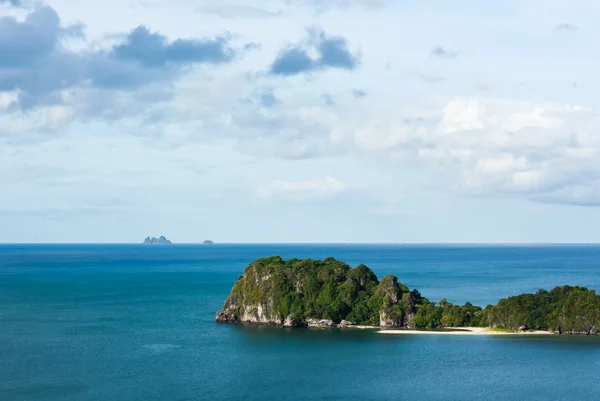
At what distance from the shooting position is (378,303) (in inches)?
5002

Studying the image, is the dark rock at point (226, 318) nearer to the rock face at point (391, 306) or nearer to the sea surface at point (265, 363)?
the sea surface at point (265, 363)

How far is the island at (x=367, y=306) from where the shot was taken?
119 m

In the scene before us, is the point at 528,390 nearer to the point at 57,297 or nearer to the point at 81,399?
the point at 81,399

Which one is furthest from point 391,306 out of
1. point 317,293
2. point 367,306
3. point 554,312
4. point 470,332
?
point 554,312

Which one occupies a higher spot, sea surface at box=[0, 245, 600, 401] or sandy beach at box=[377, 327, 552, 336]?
sandy beach at box=[377, 327, 552, 336]

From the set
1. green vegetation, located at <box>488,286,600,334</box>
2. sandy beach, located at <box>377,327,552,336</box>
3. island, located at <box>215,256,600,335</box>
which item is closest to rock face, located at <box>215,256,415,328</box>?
island, located at <box>215,256,600,335</box>

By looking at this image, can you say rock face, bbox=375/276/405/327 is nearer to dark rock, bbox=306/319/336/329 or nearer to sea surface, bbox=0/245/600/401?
sea surface, bbox=0/245/600/401

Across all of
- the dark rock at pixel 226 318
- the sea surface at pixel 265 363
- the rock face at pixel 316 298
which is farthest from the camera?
the dark rock at pixel 226 318

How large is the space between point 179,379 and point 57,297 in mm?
99618

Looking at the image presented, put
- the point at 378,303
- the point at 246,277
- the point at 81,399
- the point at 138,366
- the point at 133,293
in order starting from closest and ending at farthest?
the point at 81,399
the point at 138,366
the point at 378,303
the point at 246,277
the point at 133,293

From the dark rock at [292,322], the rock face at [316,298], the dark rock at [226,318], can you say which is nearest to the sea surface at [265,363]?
the dark rock at [226,318]

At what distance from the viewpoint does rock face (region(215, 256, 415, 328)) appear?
414 feet

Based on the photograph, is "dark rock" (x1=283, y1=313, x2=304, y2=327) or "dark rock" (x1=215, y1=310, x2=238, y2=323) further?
"dark rock" (x1=215, y1=310, x2=238, y2=323)

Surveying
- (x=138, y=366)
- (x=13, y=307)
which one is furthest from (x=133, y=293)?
(x=138, y=366)
